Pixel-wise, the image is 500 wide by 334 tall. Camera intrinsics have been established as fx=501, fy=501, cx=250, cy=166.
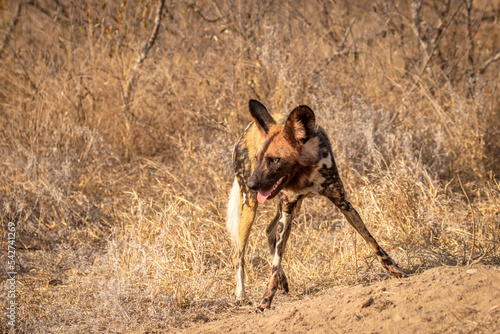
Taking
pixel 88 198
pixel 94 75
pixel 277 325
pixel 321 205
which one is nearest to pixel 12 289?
pixel 88 198

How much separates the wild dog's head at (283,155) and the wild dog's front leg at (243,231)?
43 cm

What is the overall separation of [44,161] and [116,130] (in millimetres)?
941

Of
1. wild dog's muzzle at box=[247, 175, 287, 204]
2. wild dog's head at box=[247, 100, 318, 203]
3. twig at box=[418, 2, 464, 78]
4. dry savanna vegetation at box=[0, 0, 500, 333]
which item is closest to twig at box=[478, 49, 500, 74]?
dry savanna vegetation at box=[0, 0, 500, 333]

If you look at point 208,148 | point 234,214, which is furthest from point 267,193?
point 208,148

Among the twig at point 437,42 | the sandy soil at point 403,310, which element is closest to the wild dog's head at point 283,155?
the sandy soil at point 403,310

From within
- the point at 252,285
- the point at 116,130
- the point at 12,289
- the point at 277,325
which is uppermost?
the point at 116,130

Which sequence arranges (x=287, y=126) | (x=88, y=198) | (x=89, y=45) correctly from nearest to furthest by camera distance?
(x=287, y=126) → (x=88, y=198) → (x=89, y=45)

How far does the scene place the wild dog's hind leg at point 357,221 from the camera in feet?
8.89

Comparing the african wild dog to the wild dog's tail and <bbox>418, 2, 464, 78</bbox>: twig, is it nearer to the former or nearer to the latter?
the wild dog's tail

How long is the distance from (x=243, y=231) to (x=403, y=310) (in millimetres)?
1173

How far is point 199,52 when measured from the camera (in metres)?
5.89

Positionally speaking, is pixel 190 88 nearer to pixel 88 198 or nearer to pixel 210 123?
pixel 210 123

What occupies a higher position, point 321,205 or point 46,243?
point 321,205

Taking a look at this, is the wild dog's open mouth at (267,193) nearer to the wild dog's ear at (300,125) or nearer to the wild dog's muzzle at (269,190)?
the wild dog's muzzle at (269,190)
